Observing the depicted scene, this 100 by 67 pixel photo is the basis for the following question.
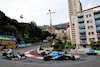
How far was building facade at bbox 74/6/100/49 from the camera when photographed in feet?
95.2

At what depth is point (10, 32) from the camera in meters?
43.3

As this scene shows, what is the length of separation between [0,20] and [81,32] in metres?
45.5

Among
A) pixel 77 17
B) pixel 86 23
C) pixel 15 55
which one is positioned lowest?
pixel 15 55

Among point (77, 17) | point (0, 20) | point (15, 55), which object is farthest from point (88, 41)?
point (0, 20)

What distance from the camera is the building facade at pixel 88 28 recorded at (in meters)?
29.0

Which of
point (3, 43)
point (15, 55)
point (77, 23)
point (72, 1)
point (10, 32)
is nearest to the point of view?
point (15, 55)

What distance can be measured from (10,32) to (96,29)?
47.0 m

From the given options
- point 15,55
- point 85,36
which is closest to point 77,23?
point 85,36

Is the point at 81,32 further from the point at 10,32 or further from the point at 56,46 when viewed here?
the point at 10,32

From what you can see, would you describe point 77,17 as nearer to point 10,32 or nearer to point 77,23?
point 77,23

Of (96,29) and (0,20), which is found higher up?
(0,20)

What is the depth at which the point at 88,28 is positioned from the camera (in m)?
30.7

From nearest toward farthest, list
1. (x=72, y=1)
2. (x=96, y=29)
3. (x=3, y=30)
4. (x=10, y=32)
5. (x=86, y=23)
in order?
(x=96, y=29), (x=86, y=23), (x=3, y=30), (x=10, y=32), (x=72, y=1)

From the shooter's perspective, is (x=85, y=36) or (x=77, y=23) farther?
(x=77, y=23)
